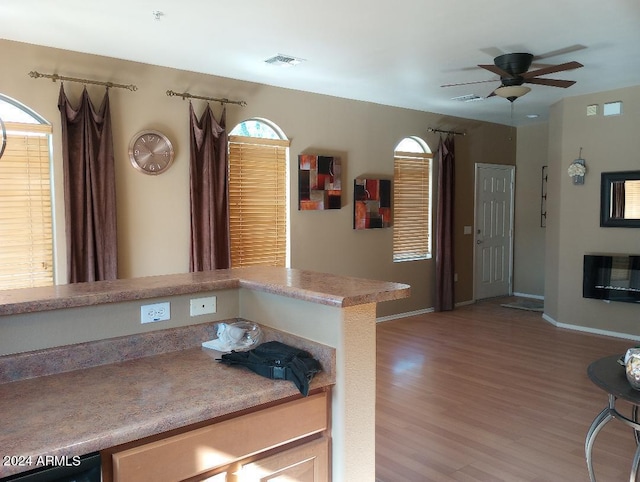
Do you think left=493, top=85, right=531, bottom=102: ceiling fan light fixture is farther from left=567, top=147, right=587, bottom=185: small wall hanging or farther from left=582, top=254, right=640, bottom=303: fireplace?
left=582, top=254, right=640, bottom=303: fireplace

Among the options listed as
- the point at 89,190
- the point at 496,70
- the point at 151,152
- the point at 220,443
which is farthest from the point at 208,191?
the point at 220,443

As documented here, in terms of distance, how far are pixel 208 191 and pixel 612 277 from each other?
4.44 metres

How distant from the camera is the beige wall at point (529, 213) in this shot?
793 centimetres

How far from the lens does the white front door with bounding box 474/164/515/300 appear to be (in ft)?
25.4

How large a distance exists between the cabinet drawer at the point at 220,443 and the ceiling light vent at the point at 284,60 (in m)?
3.20

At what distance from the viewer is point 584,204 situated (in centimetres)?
590

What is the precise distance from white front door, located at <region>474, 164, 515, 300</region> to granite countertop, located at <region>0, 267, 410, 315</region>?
19.6 ft

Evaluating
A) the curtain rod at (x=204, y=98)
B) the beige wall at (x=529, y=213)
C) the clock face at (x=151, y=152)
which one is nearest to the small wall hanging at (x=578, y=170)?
the beige wall at (x=529, y=213)

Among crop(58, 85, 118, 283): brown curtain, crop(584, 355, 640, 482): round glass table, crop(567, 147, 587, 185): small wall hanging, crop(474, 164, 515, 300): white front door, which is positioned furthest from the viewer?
crop(474, 164, 515, 300): white front door

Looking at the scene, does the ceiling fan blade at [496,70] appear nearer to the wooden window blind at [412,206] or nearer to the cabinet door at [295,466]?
the wooden window blind at [412,206]

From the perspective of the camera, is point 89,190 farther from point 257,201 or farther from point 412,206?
point 412,206

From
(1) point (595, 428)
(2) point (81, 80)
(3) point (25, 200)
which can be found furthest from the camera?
(2) point (81, 80)

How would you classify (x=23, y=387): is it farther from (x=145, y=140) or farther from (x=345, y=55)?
(x=345, y=55)

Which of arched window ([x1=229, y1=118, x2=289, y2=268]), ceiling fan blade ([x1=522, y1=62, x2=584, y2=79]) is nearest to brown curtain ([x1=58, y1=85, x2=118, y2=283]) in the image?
arched window ([x1=229, y1=118, x2=289, y2=268])
